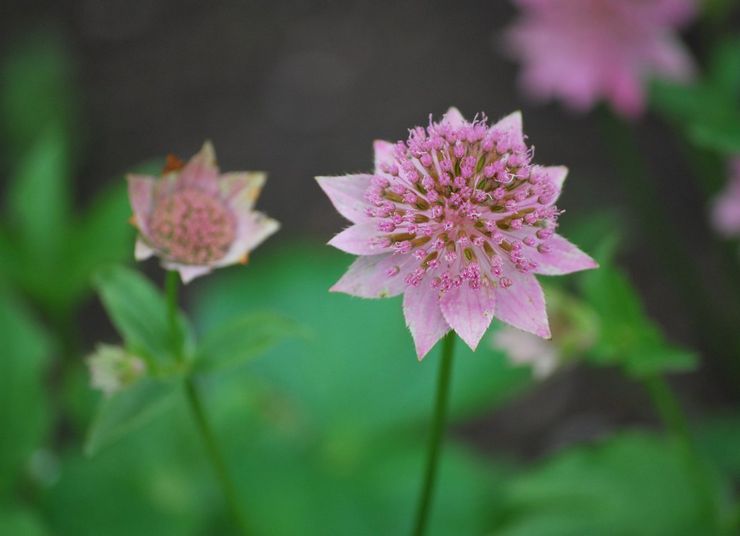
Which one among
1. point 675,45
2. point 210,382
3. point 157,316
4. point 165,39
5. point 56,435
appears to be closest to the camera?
point 157,316

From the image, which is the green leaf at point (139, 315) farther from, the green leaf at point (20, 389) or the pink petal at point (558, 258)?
the green leaf at point (20, 389)

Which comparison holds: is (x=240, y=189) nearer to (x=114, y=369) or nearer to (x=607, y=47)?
(x=114, y=369)

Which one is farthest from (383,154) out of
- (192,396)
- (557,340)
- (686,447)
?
(686,447)

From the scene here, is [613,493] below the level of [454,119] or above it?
below

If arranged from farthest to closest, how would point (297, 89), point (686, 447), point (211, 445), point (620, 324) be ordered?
point (297, 89), point (686, 447), point (620, 324), point (211, 445)

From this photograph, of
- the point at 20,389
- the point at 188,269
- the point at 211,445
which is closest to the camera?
the point at 188,269

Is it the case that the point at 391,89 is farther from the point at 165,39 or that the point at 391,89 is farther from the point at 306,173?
the point at 165,39

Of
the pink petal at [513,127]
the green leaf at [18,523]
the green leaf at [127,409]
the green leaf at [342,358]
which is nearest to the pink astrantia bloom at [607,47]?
→ the green leaf at [342,358]

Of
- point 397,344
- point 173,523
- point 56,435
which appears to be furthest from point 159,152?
point 173,523
